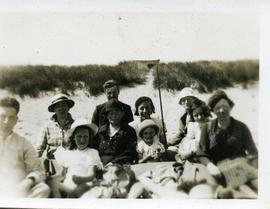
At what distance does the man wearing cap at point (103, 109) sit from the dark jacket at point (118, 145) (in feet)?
0.05

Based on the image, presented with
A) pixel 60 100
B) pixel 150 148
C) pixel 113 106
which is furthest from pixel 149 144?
pixel 60 100

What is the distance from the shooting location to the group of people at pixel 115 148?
0.94 m

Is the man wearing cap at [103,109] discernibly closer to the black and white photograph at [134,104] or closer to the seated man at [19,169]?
the black and white photograph at [134,104]

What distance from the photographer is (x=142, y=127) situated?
0.95 metres

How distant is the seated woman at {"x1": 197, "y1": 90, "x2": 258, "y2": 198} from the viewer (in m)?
0.94

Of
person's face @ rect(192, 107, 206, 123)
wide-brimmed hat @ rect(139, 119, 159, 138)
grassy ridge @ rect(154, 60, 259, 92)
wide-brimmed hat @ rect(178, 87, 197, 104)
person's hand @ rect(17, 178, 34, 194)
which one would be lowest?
person's hand @ rect(17, 178, 34, 194)

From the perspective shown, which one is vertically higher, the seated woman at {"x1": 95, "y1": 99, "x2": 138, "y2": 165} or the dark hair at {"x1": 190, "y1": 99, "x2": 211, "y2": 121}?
the dark hair at {"x1": 190, "y1": 99, "x2": 211, "y2": 121}

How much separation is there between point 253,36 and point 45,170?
1.77 ft

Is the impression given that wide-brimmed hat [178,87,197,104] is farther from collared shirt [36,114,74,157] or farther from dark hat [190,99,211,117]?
collared shirt [36,114,74,157]

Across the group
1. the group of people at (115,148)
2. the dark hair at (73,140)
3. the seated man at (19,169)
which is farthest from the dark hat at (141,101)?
A: the seated man at (19,169)

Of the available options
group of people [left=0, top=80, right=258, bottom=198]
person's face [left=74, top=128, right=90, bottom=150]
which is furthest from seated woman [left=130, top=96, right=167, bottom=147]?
person's face [left=74, top=128, right=90, bottom=150]

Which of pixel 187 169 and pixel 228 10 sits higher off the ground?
pixel 228 10

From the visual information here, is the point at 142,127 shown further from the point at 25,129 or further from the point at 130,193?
the point at 25,129

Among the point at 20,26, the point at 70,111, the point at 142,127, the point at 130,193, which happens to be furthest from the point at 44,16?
the point at 130,193
